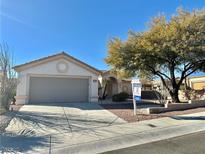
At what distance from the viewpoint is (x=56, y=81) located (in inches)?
732

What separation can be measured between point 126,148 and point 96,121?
13.0 ft

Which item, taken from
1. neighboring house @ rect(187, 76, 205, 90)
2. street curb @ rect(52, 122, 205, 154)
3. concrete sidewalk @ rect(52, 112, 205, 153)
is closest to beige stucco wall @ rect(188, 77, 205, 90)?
neighboring house @ rect(187, 76, 205, 90)

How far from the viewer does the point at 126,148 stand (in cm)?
648

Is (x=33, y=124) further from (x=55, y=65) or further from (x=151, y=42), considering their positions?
(x=151, y=42)

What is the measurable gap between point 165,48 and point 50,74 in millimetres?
9825

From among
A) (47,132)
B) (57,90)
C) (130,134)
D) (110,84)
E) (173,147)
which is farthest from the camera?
(110,84)

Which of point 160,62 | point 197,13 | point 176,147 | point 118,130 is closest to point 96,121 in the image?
point 118,130

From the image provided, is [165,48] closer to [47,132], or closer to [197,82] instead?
[47,132]

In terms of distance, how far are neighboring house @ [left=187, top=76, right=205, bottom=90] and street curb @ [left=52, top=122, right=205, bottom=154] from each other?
24.2m

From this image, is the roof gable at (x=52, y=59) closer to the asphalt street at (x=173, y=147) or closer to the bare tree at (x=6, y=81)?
the bare tree at (x=6, y=81)

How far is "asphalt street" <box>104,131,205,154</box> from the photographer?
6070 millimetres

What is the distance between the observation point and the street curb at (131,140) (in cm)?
634

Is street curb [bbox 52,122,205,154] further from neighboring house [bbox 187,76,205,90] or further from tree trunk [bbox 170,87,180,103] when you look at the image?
neighboring house [bbox 187,76,205,90]

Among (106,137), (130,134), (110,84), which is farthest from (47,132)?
(110,84)
